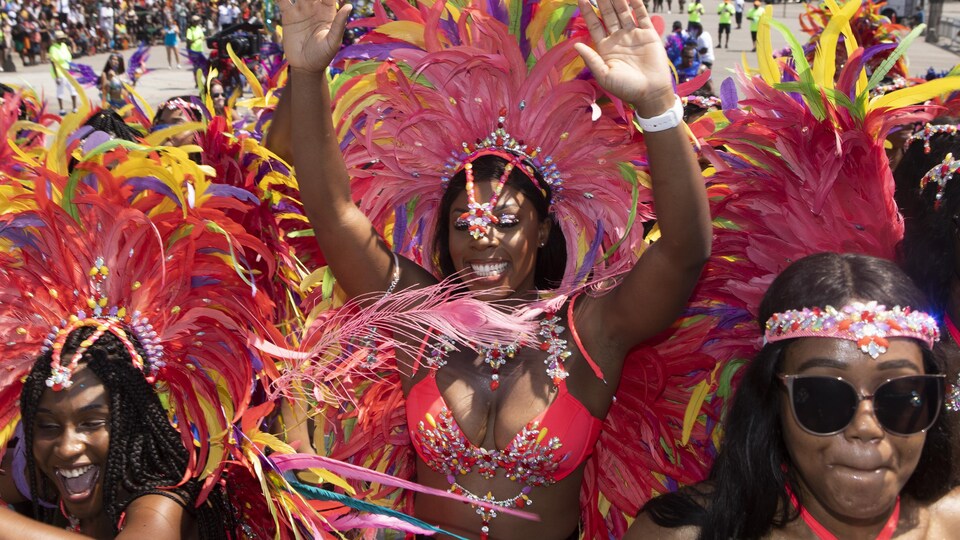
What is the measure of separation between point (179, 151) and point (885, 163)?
1846 mm

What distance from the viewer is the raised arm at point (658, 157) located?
2355mm

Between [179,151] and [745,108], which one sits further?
[745,108]

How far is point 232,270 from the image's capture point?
2729mm

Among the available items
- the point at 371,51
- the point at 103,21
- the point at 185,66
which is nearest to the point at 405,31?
the point at 371,51

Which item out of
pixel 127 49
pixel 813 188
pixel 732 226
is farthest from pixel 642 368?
pixel 127 49

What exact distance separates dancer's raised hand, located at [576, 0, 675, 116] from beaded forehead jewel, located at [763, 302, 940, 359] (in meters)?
0.56

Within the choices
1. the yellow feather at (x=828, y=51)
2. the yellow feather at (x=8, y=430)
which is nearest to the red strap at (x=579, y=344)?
the yellow feather at (x=828, y=51)

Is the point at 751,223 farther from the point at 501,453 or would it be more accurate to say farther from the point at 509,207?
the point at 501,453

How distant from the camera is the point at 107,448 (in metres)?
2.42

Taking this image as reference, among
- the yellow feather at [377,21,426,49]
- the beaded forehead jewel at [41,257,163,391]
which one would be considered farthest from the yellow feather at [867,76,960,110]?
the beaded forehead jewel at [41,257,163,391]

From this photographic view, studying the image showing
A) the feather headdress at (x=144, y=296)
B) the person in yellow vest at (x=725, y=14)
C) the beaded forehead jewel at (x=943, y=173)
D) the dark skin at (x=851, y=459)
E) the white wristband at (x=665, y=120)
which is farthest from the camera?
the person in yellow vest at (x=725, y=14)

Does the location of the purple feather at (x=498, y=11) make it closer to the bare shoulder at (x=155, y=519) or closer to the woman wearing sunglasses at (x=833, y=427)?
the woman wearing sunglasses at (x=833, y=427)

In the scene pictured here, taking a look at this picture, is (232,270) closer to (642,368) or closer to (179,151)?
(179,151)

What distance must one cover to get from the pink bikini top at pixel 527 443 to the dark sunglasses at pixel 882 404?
725mm
